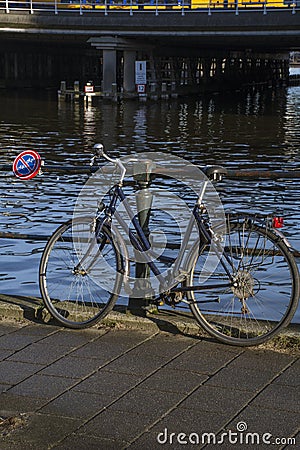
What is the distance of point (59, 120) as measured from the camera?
30.4 meters

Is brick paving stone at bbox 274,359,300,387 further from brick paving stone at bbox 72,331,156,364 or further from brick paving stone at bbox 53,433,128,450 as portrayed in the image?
brick paving stone at bbox 53,433,128,450

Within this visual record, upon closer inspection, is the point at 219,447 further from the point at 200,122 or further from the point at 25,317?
the point at 200,122

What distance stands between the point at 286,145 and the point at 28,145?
22.1 feet

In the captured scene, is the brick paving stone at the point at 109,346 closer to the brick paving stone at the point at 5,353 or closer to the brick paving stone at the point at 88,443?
the brick paving stone at the point at 5,353


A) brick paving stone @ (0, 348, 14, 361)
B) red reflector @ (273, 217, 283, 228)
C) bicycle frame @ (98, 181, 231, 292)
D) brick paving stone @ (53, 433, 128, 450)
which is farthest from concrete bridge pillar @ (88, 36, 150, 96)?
brick paving stone @ (53, 433, 128, 450)

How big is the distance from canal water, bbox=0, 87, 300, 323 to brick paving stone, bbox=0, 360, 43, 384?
1823 mm

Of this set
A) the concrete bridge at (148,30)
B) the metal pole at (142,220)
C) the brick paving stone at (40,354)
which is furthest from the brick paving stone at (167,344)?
the concrete bridge at (148,30)

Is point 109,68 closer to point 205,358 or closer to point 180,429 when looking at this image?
point 205,358

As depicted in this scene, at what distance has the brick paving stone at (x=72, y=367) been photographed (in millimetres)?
4617

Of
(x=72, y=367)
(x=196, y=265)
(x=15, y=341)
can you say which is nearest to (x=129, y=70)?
(x=196, y=265)

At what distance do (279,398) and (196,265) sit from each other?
1208 mm

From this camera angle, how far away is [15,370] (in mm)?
4676

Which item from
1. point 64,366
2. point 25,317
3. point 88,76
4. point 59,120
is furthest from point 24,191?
point 88,76

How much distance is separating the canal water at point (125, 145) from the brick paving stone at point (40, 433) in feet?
8.33
